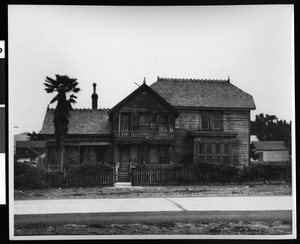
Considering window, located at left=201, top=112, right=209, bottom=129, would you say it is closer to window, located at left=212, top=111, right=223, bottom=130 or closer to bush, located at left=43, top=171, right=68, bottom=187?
window, located at left=212, top=111, right=223, bottom=130

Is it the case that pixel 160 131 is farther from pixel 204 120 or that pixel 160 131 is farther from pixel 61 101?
pixel 61 101

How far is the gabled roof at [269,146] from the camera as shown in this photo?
11.5 meters

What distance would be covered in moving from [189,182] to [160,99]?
2153mm

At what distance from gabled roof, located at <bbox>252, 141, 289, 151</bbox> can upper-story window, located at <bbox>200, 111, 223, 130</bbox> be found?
3.17 feet

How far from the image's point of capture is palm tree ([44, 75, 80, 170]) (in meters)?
11.5

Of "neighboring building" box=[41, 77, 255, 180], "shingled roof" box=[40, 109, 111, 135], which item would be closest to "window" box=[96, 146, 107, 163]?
"neighboring building" box=[41, 77, 255, 180]

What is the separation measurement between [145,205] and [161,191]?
1.94 ft

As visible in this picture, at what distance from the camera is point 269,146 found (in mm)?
11766

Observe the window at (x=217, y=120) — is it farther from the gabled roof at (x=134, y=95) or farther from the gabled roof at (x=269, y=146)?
the gabled roof at (x=134, y=95)

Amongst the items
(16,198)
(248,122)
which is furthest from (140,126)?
(16,198)

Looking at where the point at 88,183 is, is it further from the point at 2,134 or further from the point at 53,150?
the point at 2,134

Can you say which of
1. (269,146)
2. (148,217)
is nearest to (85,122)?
(148,217)

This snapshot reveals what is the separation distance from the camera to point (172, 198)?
11.9 m
